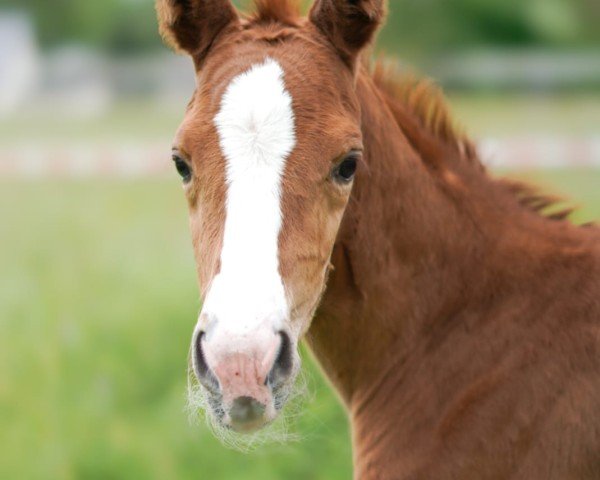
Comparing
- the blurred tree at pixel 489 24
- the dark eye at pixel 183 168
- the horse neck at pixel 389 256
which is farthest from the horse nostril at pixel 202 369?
the blurred tree at pixel 489 24

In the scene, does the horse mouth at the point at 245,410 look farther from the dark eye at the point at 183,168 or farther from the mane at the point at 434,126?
the mane at the point at 434,126

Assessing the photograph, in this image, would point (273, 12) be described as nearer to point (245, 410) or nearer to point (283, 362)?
point (283, 362)

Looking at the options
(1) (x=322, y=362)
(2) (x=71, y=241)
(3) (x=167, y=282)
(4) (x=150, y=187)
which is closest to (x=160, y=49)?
(4) (x=150, y=187)

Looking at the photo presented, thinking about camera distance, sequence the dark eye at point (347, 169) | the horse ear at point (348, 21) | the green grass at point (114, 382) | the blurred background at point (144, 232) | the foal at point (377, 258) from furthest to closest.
→ the blurred background at point (144, 232), the green grass at point (114, 382), the horse ear at point (348, 21), the dark eye at point (347, 169), the foal at point (377, 258)

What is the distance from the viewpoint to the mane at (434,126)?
157 inches

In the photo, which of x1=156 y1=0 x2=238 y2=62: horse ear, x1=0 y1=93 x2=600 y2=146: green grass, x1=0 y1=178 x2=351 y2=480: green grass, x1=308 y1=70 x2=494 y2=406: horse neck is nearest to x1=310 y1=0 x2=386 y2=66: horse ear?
x1=308 y1=70 x2=494 y2=406: horse neck

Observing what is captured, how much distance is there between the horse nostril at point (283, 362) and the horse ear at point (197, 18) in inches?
48.5

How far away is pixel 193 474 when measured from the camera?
20.9 ft

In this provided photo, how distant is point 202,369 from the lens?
2.96 meters

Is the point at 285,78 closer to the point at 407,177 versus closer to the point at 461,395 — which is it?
the point at 407,177

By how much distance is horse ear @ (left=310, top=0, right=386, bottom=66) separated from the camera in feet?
12.0

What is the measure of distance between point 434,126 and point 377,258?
628 mm

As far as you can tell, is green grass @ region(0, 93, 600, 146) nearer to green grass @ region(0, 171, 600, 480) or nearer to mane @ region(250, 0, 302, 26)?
green grass @ region(0, 171, 600, 480)

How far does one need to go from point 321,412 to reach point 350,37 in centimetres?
294
